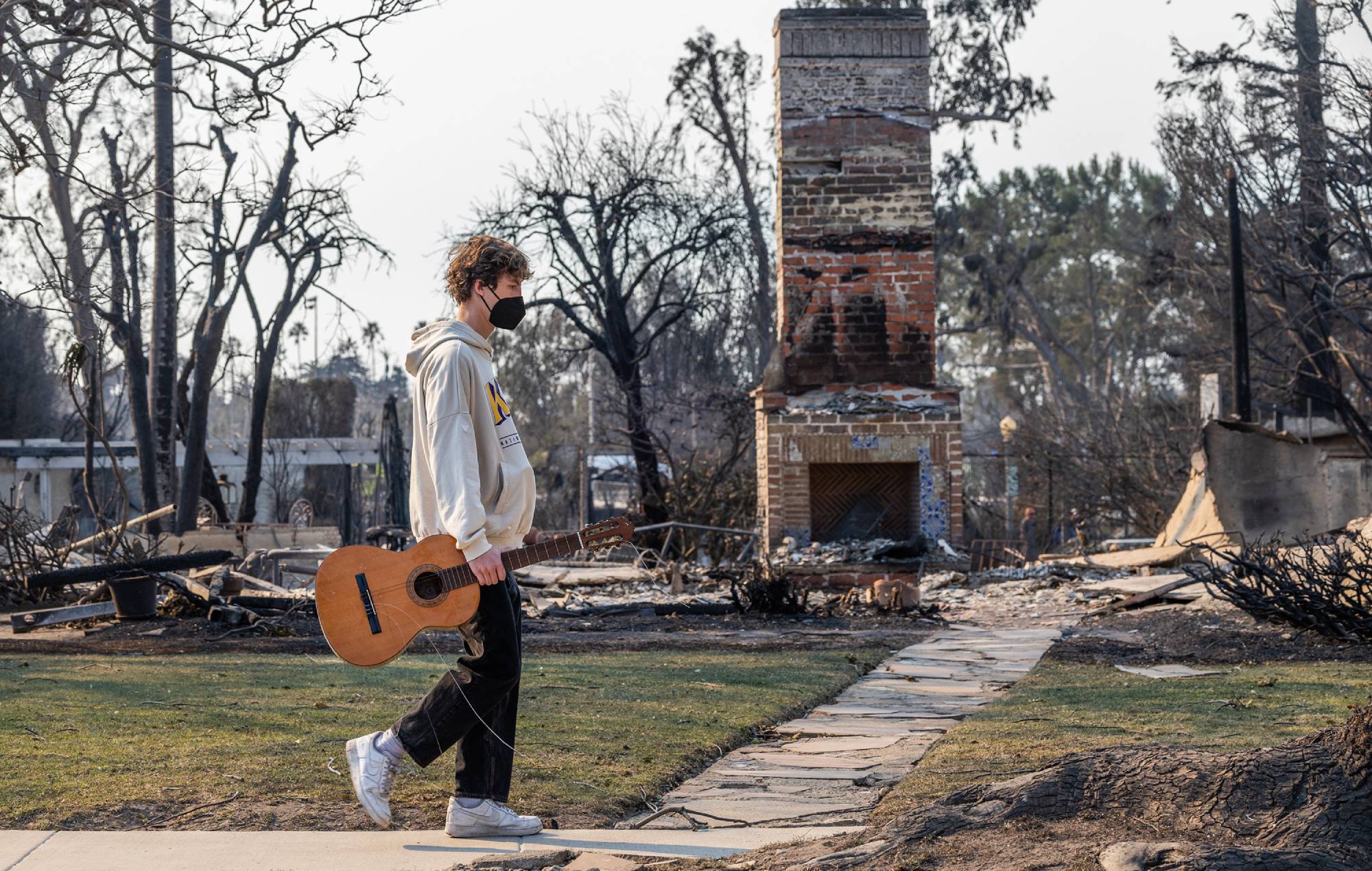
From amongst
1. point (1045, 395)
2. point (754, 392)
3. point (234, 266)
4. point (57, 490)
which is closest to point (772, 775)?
point (754, 392)

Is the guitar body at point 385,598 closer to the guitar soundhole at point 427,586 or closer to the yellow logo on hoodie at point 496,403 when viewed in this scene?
the guitar soundhole at point 427,586

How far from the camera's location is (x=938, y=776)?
17.0 feet

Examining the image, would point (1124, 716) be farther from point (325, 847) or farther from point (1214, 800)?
point (325, 847)

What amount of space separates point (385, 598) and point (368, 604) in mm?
61

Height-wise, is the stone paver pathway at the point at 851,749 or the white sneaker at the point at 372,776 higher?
the white sneaker at the point at 372,776

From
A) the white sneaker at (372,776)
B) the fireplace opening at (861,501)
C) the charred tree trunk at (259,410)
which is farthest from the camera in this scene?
the charred tree trunk at (259,410)

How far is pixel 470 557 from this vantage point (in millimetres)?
4438

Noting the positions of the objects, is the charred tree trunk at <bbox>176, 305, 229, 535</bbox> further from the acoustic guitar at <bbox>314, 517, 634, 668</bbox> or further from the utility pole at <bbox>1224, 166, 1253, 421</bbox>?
the acoustic guitar at <bbox>314, 517, 634, 668</bbox>

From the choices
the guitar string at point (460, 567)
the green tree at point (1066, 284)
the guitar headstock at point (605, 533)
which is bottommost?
the guitar string at point (460, 567)

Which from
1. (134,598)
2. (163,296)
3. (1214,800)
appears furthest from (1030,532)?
(1214,800)

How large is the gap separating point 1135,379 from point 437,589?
40.1 meters

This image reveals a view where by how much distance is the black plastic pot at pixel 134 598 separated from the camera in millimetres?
12711

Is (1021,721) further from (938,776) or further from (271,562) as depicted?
(271,562)

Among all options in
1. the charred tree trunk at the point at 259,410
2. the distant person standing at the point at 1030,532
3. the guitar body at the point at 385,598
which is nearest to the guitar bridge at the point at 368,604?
the guitar body at the point at 385,598
